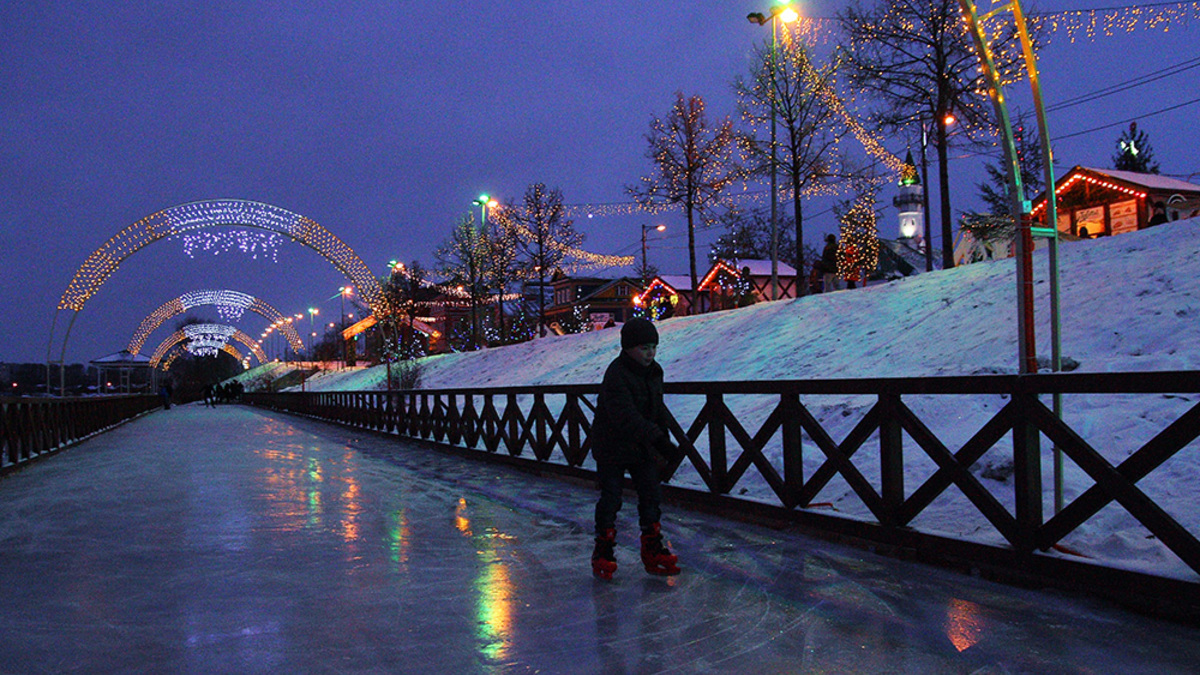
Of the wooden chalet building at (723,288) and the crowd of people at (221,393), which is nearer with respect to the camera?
the wooden chalet building at (723,288)

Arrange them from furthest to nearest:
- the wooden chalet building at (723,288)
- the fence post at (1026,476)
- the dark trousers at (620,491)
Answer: the wooden chalet building at (723,288)
the dark trousers at (620,491)
the fence post at (1026,476)

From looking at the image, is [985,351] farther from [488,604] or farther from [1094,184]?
[1094,184]

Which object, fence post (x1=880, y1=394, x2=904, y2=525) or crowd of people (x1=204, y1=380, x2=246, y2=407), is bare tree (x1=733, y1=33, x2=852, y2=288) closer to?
fence post (x1=880, y1=394, x2=904, y2=525)

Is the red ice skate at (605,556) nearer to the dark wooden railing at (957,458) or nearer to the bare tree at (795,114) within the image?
the dark wooden railing at (957,458)

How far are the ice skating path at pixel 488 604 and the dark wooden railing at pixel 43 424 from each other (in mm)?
6471

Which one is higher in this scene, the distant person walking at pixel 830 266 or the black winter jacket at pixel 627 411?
the distant person walking at pixel 830 266

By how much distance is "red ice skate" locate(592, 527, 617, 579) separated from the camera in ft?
18.5

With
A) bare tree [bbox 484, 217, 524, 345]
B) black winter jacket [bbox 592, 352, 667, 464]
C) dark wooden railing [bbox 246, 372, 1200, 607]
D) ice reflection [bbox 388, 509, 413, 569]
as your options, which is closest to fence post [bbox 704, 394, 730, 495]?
dark wooden railing [bbox 246, 372, 1200, 607]

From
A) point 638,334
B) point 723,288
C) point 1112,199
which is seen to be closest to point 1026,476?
point 638,334

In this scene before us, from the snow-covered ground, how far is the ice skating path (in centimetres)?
94

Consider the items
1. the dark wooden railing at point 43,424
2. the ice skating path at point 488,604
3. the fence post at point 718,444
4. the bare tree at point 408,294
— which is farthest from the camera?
the bare tree at point 408,294

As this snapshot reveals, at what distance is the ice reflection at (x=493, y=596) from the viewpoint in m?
4.21

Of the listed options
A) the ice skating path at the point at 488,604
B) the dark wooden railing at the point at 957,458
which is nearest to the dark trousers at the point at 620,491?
the ice skating path at the point at 488,604

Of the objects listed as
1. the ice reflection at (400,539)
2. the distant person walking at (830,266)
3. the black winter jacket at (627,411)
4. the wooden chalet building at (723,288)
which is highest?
the wooden chalet building at (723,288)
